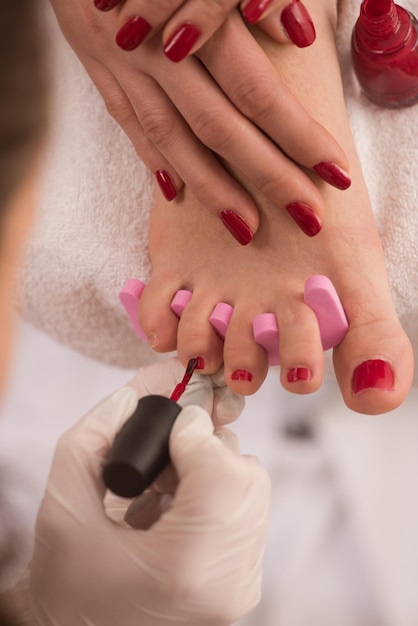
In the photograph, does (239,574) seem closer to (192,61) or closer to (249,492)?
(249,492)

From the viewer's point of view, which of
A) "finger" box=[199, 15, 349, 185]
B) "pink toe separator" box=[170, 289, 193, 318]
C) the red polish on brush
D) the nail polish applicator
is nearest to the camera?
the nail polish applicator

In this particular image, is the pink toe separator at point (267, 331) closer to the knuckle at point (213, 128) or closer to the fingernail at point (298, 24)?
the knuckle at point (213, 128)

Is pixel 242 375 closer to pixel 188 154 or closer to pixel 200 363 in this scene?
pixel 200 363

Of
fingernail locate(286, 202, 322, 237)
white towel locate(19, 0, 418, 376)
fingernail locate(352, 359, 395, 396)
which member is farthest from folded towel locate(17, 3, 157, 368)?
fingernail locate(352, 359, 395, 396)

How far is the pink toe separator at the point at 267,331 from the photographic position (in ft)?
2.73

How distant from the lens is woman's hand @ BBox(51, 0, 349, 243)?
0.80m

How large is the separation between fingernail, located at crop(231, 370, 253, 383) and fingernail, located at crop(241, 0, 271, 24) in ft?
1.33

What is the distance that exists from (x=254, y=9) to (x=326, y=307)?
1.16 feet

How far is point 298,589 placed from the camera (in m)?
0.95

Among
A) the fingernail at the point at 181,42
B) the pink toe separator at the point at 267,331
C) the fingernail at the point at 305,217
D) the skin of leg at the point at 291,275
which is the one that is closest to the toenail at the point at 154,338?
the skin of leg at the point at 291,275

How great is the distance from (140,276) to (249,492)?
394 mm

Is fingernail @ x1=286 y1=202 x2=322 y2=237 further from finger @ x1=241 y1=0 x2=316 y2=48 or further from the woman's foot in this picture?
finger @ x1=241 y1=0 x2=316 y2=48

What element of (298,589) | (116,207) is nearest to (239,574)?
(298,589)

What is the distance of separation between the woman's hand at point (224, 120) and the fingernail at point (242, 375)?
19 centimetres
